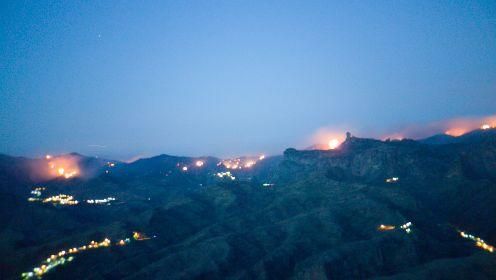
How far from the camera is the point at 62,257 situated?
121 metres

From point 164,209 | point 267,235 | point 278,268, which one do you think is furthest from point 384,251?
point 164,209

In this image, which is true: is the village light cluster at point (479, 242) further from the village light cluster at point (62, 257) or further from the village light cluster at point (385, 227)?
the village light cluster at point (62, 257)

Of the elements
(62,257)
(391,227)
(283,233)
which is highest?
(62,257)

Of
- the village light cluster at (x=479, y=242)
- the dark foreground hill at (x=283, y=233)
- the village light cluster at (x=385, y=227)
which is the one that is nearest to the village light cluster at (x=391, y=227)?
the village light cluster at (x=385, y=227)

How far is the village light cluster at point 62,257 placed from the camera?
113 m

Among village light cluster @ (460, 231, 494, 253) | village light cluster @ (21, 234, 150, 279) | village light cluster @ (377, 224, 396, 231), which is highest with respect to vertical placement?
village light cluster @ (21, 234, 150, 279)

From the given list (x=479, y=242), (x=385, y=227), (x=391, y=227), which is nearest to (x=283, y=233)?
(x=385, y=227)

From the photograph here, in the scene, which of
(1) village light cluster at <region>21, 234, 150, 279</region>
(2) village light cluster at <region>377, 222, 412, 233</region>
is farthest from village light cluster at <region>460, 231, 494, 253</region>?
(1) village light cluster at <region>21, 234, 150, 279</region>

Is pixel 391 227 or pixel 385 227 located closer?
pixel 391 227

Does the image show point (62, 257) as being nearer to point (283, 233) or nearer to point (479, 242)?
point (283, 233)

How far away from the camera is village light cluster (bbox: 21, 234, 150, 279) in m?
113

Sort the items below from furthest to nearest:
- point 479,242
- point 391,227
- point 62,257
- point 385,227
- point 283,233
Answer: point 283,233, point 385,227, point 391,227, point 62,257, point 479,242

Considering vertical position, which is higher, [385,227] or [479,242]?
[385,227]

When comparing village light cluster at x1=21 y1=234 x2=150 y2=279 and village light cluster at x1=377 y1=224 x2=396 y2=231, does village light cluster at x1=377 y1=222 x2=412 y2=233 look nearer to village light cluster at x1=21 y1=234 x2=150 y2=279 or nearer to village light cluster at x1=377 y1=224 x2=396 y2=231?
village light cluster at x1=377 y1=224 x2=396 y2=231
